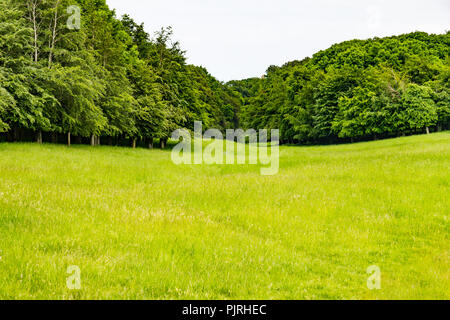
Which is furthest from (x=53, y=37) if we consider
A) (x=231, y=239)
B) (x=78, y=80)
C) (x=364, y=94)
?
(x=364, y=94)

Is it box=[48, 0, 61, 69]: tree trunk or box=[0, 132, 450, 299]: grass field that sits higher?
box=[48, 0, 61, 69]: tree trunk

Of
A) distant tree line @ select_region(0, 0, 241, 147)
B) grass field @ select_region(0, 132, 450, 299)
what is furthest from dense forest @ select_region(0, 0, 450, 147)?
grass field @ select_region(0, 132, 450, 299)

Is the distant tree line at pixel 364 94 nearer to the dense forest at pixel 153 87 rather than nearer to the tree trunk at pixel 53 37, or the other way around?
the dense forest at pixel 153 87

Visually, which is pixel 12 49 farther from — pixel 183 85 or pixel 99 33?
pixel 183 85

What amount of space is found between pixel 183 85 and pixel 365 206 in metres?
46.2

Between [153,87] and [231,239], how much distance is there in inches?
1598

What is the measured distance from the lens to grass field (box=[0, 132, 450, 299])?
589cm

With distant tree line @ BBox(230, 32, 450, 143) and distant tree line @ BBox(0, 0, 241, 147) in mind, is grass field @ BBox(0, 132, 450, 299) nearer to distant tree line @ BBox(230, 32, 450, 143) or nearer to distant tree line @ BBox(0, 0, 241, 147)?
distant tree line @ BBox(0, 0, 241, 147)

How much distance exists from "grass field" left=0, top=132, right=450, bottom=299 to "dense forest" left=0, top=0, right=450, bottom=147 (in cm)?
1816

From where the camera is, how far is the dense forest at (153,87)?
100ft

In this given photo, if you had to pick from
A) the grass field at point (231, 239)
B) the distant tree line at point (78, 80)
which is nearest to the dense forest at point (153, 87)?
the distant tree line at point (78, 80)

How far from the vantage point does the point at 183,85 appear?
54.2 meters

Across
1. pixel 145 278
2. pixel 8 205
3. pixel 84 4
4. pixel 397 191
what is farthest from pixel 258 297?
pixel 84 4

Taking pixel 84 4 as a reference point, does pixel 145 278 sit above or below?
below
